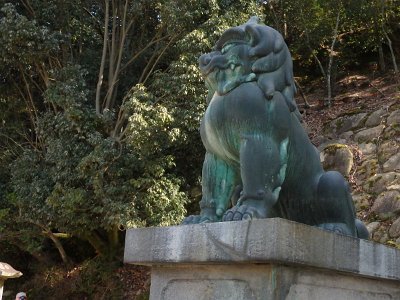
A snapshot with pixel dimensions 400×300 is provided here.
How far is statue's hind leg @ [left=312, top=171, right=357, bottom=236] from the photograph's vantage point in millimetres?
3002

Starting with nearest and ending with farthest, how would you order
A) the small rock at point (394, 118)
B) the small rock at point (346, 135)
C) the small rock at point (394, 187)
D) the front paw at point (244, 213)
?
1. the front paw at point (244, 213)
2. the small rock at point (394, 187)
3. the small rock at point (394, 118)
4. the small rock at point (346, 135)

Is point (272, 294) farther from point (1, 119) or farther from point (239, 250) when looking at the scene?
point (1, 119)

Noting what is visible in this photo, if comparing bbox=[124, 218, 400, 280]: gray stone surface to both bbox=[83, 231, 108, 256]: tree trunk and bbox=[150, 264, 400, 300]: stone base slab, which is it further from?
bbox=[83, 231, 108, 256]: tree trunk

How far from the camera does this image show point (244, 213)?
2.57 meters

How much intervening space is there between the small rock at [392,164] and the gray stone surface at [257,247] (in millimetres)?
8553

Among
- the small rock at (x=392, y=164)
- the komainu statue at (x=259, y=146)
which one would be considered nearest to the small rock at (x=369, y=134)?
the small rock at (x=392, y=164)

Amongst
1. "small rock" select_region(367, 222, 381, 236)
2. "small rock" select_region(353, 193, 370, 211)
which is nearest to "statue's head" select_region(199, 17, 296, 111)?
"small rock" select_region(367, 222, 381, 236)

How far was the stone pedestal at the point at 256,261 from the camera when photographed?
91.0 inches

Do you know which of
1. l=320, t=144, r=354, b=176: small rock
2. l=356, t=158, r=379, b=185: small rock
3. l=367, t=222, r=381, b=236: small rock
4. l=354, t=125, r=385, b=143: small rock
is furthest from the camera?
l=354, t=125, r=385, b=143: small rock

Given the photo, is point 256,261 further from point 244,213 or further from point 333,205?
point 333,205

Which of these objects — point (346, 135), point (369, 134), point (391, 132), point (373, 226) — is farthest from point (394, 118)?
point (373, 226)

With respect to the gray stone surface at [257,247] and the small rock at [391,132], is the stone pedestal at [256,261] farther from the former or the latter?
the small rock at [391,132]

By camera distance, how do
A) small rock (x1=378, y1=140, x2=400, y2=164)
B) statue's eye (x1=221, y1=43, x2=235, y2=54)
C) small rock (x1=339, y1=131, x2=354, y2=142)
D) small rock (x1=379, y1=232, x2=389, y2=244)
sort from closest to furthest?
statue's eye (x1=221, y1=43, x2=235, y2=54) < small rock (x1=379, y1=232, x2=389, y2=244) < small rock (x1=378, y1=140, x2=400, y2=164) < small rock (x1=339, y1=131, x2=354, y2=142)

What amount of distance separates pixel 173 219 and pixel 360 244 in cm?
727
